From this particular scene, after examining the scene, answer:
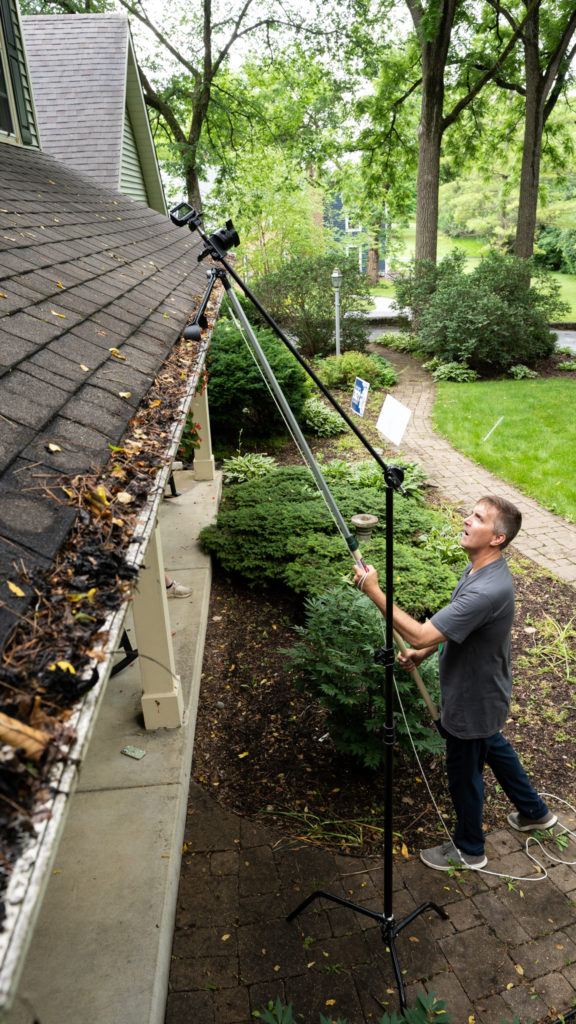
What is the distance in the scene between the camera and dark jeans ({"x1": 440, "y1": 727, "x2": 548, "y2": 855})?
3422 millimetres

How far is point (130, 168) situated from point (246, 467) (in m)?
7.50

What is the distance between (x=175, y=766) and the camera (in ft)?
13.7

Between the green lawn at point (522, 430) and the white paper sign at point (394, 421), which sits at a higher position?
the white paper sign at point (394, 421)

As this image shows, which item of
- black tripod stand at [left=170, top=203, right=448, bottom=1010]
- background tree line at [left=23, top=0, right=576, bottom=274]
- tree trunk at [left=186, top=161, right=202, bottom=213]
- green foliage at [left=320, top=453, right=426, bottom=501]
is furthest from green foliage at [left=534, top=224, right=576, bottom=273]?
black tripod stand at [left=170, top=203, right=448, bottom=1010]

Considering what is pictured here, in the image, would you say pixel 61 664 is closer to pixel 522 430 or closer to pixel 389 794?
pixel 389 794

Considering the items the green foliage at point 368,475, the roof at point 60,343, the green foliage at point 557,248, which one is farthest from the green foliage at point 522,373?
the green foliage at point 557,248

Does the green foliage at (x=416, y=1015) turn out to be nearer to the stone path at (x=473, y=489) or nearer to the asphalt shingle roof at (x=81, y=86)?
the stone path at (x=473, y=489)

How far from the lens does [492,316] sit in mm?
16141

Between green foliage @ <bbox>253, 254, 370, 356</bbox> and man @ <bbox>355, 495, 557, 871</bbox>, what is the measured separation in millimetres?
15777

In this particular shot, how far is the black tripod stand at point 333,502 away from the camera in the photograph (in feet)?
7.86

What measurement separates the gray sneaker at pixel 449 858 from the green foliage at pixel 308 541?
2.09 m

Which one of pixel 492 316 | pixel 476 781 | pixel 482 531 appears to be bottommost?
pixel 476 781

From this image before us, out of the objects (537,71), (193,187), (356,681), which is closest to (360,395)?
(356,681)

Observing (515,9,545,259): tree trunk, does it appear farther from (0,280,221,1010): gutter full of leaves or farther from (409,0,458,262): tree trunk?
(0,280,221,1010): gutter full of leaves
